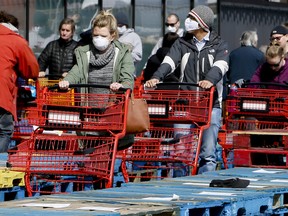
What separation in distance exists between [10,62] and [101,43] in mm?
1791

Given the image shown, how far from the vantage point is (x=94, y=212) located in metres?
7.28

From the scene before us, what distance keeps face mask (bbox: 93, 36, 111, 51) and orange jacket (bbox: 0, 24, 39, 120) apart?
5.02 feet

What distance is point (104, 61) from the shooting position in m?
11.7

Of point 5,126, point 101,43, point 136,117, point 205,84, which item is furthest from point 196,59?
point 136,117

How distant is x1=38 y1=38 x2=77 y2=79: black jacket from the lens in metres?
18.1

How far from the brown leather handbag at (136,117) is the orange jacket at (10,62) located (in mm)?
2520

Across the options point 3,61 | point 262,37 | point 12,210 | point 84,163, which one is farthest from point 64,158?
point 262,37

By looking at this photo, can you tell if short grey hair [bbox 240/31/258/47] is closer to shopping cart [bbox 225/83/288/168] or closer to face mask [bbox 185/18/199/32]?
shopping cart [bbox 225/83/288/168]

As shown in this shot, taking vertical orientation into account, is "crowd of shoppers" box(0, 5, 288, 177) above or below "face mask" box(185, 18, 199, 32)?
below

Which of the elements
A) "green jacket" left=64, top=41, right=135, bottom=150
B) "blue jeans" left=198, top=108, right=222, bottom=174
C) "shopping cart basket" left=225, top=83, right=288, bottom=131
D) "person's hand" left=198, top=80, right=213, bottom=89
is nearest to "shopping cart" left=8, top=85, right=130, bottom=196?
"green jacket" left=64, top=41, right=135, bottom=150

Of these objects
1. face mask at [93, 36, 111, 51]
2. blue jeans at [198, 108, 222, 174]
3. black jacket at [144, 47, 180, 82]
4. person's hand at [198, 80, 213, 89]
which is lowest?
blue jeans at [198, 108, 222, 174]

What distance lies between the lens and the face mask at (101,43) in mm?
11625

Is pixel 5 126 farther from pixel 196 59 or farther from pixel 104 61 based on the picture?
pixel 196 59

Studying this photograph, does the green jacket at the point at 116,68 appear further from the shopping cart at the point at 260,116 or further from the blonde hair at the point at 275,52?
the blonde hair at the point at 275,52
